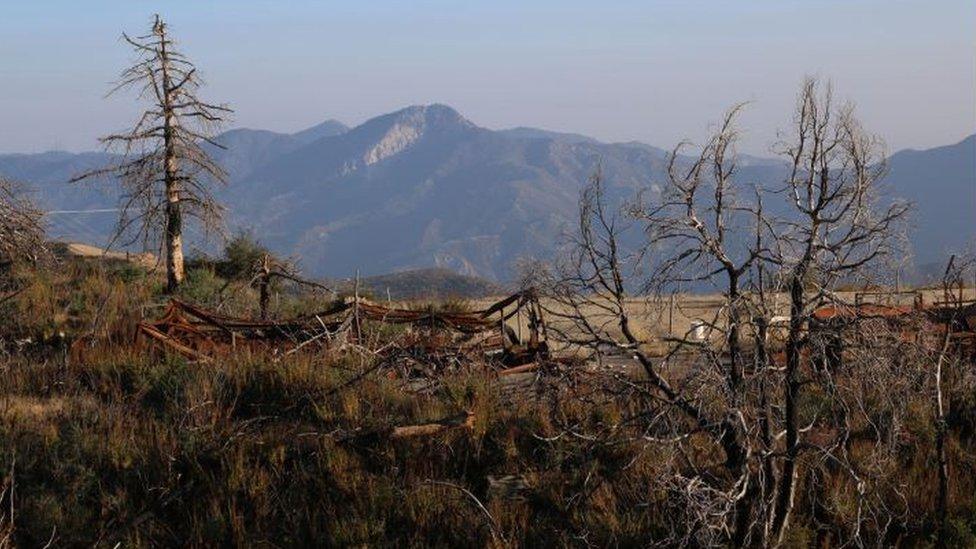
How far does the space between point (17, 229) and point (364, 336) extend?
28.8 ft

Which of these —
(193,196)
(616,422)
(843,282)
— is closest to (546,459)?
(616,422)

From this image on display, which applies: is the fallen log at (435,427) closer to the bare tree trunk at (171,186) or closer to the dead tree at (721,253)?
the dead tree at (721,253)

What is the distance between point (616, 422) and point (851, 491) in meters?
2.09

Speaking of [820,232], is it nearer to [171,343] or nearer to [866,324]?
[866,324]

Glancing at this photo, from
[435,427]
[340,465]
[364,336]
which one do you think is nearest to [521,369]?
[435,427]

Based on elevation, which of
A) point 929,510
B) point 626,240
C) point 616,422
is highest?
point 626,240

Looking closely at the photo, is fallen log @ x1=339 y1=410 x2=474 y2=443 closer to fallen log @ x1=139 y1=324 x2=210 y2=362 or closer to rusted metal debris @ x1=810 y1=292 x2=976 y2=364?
fallen log @ x1=139 y1=324 x2=210 y2=362

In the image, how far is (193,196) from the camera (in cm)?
1991

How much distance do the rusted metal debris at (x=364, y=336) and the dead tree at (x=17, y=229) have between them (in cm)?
662

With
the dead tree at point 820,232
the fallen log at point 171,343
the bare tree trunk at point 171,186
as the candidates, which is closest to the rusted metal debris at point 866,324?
the dead tree at point 820,232

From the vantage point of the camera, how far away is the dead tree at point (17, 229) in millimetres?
18328

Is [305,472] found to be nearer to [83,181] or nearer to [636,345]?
[636,345]

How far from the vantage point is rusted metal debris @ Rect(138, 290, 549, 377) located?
1185 cm

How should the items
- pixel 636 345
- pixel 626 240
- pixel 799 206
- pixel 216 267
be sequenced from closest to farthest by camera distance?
pixel 799 206 → pixel 636 345 → pixel 626 240 → pixel 216 267
